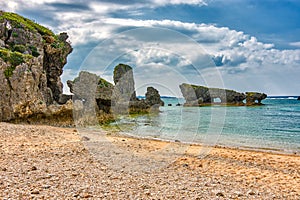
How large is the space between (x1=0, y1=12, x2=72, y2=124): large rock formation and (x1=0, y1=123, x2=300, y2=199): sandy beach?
1104cm

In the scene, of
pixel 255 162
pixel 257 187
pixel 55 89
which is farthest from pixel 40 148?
pixel 55 89

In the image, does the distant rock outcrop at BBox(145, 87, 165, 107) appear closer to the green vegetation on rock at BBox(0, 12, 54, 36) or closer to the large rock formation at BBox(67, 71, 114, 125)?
the large rock formation at BBox(67, 71, 114, 125)

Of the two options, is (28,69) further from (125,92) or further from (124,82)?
(124,82)

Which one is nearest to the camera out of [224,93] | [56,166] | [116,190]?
[116,190]

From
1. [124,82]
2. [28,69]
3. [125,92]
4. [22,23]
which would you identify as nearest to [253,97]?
[124,82]

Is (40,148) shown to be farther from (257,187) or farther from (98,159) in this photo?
(257,187)

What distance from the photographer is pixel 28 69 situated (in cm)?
2589

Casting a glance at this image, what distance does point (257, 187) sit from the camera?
362 inches

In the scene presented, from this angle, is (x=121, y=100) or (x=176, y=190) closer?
(x=176, y=190)

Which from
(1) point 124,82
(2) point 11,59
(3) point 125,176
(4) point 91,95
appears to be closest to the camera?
(3) point 125,176

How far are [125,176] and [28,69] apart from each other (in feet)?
65.5

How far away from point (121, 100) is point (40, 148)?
41375 mm

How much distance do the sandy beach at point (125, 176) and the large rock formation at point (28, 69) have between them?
11043mm

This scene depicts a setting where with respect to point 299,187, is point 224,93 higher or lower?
higher
